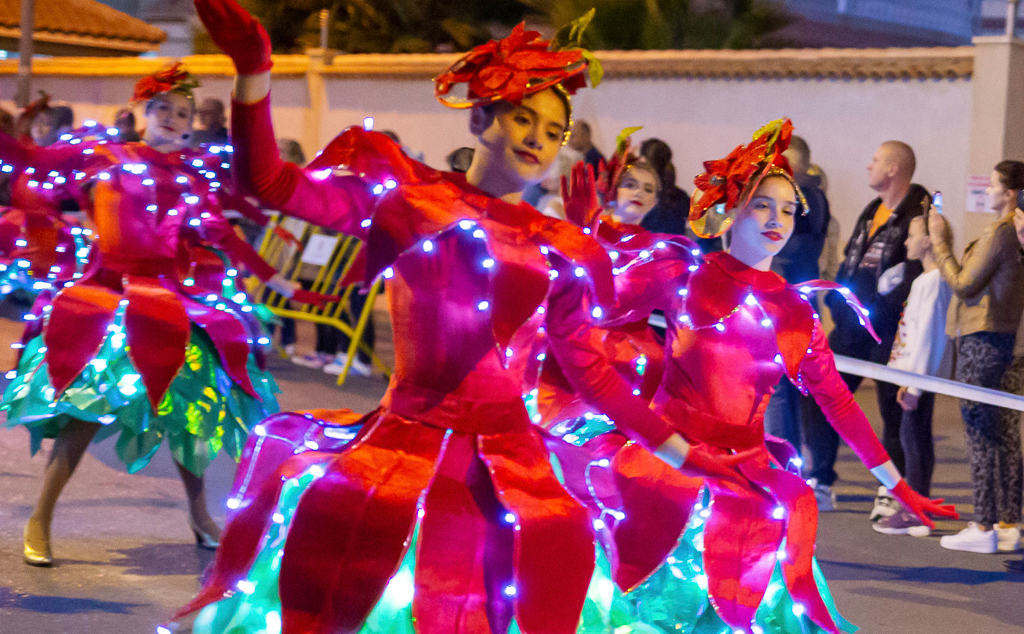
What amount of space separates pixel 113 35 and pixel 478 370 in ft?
47.0

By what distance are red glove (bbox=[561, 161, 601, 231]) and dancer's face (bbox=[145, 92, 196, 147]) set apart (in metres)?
2.45

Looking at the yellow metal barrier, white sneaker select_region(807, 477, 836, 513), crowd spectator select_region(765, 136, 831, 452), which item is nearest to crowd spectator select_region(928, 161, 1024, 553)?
white sneaker select_region(807, 477, 836, 513)

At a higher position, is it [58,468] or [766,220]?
[766,220]

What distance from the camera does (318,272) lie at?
10.8 metres

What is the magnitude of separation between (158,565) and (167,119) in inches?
69.8

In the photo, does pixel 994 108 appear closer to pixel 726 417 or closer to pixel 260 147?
pixel 726 417

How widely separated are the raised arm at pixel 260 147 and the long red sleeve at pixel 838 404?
67.5 inches

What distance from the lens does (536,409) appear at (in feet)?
15.1

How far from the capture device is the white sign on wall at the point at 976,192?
1038 cm

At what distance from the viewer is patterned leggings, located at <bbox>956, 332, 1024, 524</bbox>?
20.6 ft

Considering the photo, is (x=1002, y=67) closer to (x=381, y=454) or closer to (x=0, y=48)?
(x=381, y=454)

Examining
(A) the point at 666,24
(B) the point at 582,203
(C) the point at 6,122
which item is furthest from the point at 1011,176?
(A) the point at 666,24

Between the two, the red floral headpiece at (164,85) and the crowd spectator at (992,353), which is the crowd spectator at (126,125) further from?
the crowd spectator at (992,353)

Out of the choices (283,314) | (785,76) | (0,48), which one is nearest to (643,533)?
(283,314)
